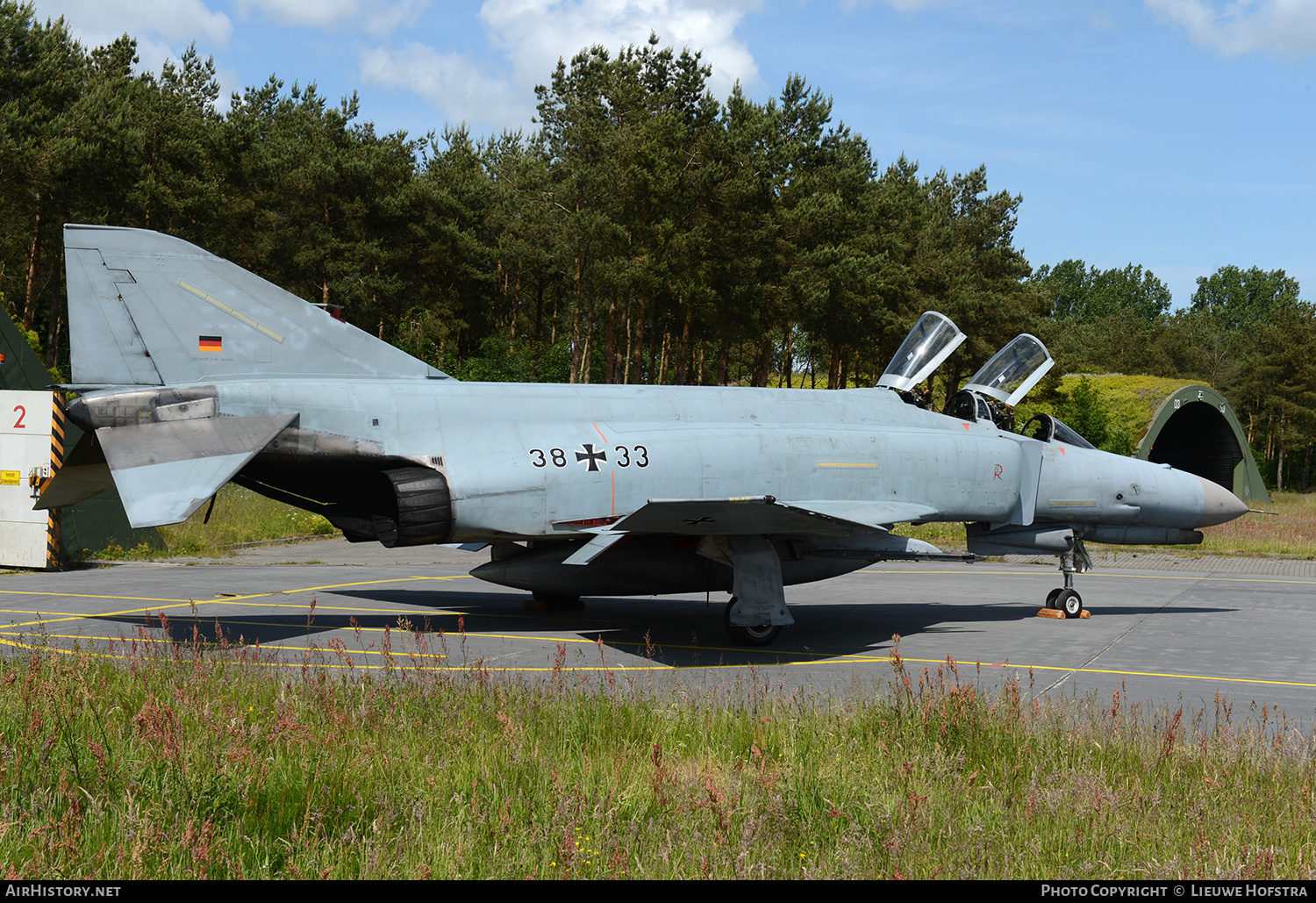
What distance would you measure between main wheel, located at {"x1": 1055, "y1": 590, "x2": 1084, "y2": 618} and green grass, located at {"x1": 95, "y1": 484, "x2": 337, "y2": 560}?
1336cm

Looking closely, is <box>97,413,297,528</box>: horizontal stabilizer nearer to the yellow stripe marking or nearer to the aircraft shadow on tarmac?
the yellow stripe marking

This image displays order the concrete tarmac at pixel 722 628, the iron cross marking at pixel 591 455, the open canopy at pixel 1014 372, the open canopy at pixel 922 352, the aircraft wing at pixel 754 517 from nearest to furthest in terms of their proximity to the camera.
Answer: the concrete tarmac at pixel 722 628 < the aircraft wing at pixel 754 517 < the iron cross marking at pixel 591 455 < the open canopy at pixel 922 352 < the open canopy at pixel 1014 372

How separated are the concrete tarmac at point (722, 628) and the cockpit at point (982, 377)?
2.91m

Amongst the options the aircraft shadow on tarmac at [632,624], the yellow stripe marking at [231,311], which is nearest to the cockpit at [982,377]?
the aircraft shadow on tarmac at [632,624]

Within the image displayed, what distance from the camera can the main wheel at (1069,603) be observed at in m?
14.2

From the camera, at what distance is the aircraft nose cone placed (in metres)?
14.4

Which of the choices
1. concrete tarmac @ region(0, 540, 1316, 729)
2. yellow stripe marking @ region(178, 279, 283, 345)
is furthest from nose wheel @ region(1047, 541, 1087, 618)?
yellow stripe marking @ region(178, 279, 283, 345)

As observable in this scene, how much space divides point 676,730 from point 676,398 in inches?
243

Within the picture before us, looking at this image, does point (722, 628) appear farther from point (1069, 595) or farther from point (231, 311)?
point (231, 311)

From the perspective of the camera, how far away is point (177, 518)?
8.89 metres

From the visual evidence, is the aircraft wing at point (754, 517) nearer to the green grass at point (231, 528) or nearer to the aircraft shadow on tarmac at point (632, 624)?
the aircraft shadow on tarmac at point (632, 624)

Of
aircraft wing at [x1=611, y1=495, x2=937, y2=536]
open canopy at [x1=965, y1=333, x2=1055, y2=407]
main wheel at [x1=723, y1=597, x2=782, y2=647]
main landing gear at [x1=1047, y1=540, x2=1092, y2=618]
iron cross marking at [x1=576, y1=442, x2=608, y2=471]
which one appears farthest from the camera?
open canopy at [x1=965, y1=333, x2=1055, y2=407]

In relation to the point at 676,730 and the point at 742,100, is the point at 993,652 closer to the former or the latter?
the point at 676,730
